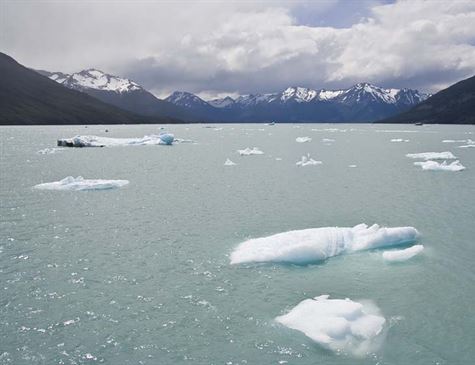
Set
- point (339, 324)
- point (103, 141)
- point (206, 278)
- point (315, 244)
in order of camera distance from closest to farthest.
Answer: point (339, 324)
point (206, 278)
point (315, 244)
point (103, 141)

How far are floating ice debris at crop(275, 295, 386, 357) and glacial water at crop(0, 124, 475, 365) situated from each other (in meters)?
0.28

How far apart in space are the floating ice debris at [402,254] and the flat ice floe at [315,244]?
3.80 feet

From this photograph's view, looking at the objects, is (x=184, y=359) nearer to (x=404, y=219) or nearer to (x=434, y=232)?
(x=434, y=232)

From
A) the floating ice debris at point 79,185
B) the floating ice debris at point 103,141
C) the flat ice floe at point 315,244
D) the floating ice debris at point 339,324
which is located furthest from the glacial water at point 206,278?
the floating ice debris at point 103,141

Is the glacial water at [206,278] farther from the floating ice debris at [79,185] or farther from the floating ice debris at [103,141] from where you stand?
the floating ice debris at [103,141]

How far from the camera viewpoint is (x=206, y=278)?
17641mm

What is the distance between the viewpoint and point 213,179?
46.1 metres

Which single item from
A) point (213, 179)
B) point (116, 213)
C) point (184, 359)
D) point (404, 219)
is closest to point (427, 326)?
point (184, 359)

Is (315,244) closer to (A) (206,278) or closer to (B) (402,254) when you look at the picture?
(B) (402,254)

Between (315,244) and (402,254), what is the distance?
4.07 meters

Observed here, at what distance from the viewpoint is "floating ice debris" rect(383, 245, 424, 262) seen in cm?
1955

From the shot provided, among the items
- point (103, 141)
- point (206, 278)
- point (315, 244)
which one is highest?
point (103, 141)

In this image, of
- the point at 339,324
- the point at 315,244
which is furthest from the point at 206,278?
the point at 339,324

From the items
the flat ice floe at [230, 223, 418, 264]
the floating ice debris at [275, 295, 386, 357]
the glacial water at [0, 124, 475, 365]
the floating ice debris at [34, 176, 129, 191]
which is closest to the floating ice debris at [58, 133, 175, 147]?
the floating ice debris at [34, 176, 129, 191]
